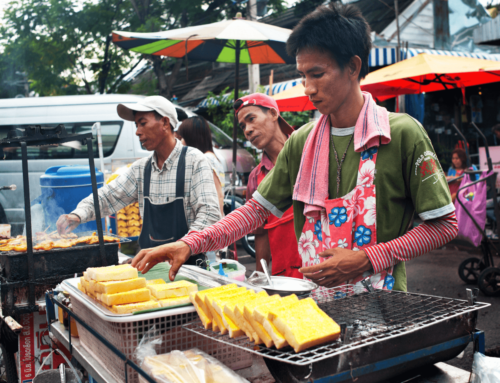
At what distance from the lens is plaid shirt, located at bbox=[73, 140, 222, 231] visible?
3258 millimetres

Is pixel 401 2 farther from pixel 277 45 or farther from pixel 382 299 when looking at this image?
pixel 382 299

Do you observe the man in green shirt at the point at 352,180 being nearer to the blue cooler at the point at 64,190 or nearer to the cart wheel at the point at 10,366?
the cart wheel at the point at 10,366

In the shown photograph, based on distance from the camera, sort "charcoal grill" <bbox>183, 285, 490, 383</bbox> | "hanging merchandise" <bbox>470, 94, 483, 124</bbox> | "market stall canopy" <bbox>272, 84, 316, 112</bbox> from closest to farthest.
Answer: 1. "charcoal grill" <bbox>183, 285, 490, 383</bbox>
2. "market stall canopy" <bbox>272, 84, 316, 112</bbox>
3. "hanging merchandise" <bbox>470, 94, 483, 124</bbox>

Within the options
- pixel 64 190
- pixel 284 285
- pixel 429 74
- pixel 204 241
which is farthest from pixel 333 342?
pixel 429 74

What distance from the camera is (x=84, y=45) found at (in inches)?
603

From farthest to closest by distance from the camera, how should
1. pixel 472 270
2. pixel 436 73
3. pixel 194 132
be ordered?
pixel 436 73 → pixel 472 270 → pixel 194 132

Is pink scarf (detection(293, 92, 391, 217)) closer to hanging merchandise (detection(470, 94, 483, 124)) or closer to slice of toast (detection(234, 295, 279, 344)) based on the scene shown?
slice of toast (detection(234, 295, 279, 344))

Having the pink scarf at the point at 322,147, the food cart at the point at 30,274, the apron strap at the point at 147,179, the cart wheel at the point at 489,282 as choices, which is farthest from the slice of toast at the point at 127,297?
the cart wheel at the point at 489,282

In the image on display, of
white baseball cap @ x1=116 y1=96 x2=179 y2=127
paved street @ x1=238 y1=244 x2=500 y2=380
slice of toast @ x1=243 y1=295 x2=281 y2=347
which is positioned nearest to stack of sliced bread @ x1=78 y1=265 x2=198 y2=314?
slice of toast @ x1=243 y1=295 x2=281 y2=347

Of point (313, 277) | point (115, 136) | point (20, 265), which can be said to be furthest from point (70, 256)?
Result: point (115, 136)

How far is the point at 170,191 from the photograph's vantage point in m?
3.37

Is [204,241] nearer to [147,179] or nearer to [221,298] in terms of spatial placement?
[221,298]

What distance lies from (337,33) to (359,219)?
765mm

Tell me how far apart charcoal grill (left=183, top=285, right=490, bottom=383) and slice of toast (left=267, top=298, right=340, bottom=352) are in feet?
0.07
